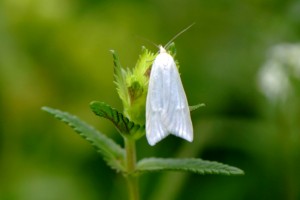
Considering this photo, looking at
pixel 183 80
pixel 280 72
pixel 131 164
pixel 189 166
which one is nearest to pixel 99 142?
pixel 131 164

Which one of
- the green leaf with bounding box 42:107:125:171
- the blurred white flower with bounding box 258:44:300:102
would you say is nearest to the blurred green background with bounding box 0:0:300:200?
the blurred white flower with bounding box 258:44:300:102

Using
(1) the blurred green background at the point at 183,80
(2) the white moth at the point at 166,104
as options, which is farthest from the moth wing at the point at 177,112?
(1) the blurred green background at the point at 183,80

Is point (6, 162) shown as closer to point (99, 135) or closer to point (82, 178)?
point (82, 178)

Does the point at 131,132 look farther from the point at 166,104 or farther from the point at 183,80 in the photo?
the point at 183,80

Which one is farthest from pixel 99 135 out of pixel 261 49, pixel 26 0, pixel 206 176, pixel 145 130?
pixel 26 0

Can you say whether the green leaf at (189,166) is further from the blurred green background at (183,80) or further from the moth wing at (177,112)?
the blurred green background at (183,80)

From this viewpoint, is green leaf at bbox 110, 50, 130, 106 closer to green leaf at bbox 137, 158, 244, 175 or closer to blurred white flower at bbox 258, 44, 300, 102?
green leaf at bbox 137, 158, 244, 175
